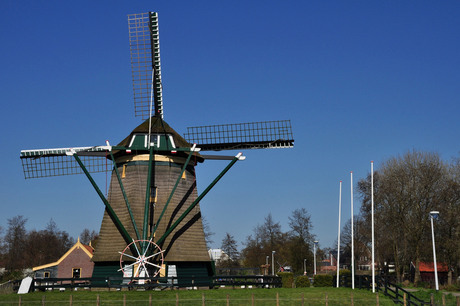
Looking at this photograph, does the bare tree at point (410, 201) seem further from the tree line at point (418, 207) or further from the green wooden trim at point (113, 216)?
the green wooden trim at point (113, 216)

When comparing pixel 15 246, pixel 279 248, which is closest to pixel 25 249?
pixel 15 246

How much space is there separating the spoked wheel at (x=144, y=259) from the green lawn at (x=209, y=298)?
198 cm

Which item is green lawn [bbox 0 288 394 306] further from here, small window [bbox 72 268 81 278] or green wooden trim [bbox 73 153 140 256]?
small window [bbox 72 268 81 278]

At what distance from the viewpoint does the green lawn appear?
24750mm

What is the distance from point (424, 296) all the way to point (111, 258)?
1730cm

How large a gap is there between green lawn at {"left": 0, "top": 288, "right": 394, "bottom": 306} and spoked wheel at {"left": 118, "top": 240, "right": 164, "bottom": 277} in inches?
78.0

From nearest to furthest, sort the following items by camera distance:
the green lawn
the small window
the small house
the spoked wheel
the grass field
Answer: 1. the grass field
2. the green lawn
3. the spoked wheel
4. the small window
5. the small house

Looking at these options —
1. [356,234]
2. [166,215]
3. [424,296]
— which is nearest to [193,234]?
[166,215]

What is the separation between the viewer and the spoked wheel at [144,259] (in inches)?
1179

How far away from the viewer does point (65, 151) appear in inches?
1367

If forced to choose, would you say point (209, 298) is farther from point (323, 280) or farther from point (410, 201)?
point (410, 201)

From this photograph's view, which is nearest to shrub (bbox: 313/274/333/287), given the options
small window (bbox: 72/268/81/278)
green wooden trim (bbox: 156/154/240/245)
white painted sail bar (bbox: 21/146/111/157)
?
green wooden trim (bbox: 156/154/240/245)

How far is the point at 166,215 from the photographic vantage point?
1271 inches

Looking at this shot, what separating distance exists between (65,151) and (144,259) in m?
9.60
